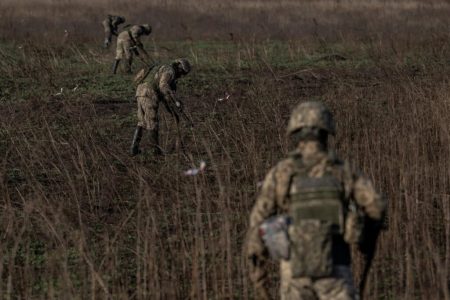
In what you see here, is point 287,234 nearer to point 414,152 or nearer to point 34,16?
point 414,152

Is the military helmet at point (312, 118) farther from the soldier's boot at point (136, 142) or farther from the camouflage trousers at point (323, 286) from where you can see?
the soldier's boot at point (136, 142)

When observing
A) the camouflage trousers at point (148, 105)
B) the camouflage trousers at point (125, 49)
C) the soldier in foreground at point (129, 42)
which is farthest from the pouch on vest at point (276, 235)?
the camouflage trousers at point (125, 49)

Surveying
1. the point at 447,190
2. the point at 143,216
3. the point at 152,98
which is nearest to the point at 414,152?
the point at 447,190

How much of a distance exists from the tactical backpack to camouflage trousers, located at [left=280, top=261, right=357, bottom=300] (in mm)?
53

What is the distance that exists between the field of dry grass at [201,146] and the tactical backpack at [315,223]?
2.31ft

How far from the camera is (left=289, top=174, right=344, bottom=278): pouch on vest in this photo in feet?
14.0

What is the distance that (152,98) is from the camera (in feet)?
35.0

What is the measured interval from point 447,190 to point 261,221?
383 cm

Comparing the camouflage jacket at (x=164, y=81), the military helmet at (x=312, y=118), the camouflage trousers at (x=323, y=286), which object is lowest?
the camouflage trousers at (x=323, y=286)

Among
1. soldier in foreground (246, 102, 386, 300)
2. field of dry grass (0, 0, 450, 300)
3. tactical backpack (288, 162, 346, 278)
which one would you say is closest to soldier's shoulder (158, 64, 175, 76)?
field of dry grass (0, 0, 450, 300)

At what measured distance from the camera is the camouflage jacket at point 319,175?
431 cm

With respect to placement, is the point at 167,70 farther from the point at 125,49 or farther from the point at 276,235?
the point at 125,49

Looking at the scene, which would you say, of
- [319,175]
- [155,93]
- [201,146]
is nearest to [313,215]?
[319,175]

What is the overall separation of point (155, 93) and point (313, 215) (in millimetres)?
6558
